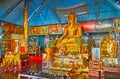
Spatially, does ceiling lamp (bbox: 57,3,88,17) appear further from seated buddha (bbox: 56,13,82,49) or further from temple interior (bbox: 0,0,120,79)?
seated buddha (bbox: 56,13,82,49)

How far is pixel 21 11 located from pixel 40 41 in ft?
4.86

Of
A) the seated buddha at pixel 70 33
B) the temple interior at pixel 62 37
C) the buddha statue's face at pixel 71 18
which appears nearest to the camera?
the temple interior at pixel 62 37

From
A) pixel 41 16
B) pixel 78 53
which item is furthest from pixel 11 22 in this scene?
pixel 78 53

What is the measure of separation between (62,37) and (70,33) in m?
0.32

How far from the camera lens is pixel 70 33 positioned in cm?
659

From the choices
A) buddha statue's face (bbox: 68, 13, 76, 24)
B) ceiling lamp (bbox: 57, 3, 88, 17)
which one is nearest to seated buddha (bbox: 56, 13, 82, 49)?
buddha statue's face (bbox: 68, 13, 76, 24)

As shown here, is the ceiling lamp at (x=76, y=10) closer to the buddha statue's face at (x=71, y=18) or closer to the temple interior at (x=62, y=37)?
the temple interior at (x=62, y=37)

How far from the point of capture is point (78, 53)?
18.5 ft

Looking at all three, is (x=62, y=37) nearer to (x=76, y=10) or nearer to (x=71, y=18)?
(x=71, y=18)

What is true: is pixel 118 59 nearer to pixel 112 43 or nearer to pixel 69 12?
pixel 112 43

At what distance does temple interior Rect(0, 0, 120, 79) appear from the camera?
17.3 ft

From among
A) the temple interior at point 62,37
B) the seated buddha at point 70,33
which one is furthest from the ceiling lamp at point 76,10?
the seated buddha at point 70,33

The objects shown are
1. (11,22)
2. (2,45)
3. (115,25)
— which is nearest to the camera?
(115,25)

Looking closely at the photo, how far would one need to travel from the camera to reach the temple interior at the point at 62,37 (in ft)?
17.3
